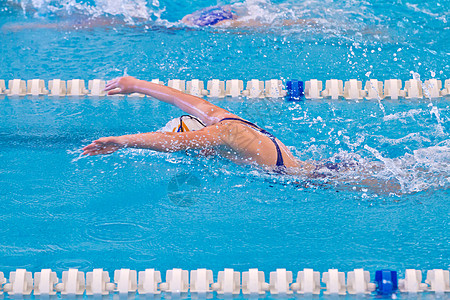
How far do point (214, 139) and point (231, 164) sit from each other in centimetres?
48

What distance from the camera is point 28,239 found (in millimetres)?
2936

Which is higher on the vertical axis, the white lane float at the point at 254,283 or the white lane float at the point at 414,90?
the white lane float at the point at 414,90

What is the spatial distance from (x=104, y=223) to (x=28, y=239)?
0.40 m

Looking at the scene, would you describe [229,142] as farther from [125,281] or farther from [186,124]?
[125,281]

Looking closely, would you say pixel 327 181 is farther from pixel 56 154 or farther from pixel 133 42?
pixel 133 42

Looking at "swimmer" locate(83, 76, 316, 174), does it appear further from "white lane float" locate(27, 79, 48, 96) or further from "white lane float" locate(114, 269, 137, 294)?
"white lane float" locate(27, 79, 48, 96)

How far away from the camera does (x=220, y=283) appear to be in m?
2.60

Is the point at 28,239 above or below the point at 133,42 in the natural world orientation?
below

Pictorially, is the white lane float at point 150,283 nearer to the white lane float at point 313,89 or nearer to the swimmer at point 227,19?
the white lane float at point 313,89

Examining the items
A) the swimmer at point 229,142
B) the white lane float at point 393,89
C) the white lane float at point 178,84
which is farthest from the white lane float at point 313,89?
the swimmer at point 229,142

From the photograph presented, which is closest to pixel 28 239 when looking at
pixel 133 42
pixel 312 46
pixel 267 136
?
pixel 267 136

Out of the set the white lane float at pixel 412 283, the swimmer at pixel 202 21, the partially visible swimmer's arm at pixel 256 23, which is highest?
the swimmer at pixel 202 21

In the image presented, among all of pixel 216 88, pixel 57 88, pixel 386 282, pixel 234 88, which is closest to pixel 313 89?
pixel 234 88

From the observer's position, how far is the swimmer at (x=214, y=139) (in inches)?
109
